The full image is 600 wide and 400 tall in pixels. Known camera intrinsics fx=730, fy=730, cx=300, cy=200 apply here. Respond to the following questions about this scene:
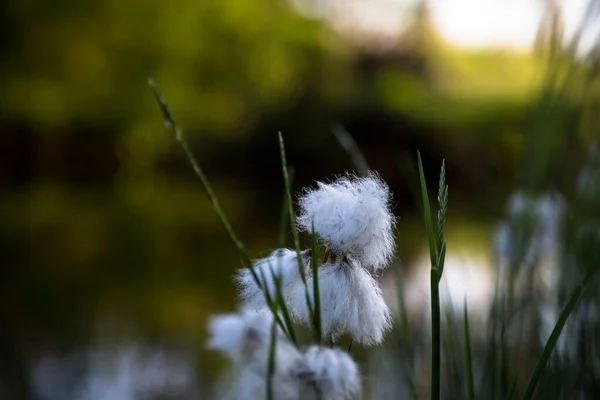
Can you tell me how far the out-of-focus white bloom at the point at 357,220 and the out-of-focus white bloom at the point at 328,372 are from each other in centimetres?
5

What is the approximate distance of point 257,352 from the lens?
280mm

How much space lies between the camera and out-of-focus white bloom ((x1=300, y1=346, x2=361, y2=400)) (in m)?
0.23

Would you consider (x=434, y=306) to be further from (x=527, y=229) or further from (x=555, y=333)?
(x=527, y=229)

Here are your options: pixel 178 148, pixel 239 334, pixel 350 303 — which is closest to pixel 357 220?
pixel 350 303

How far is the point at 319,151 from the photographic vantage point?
9023 mm

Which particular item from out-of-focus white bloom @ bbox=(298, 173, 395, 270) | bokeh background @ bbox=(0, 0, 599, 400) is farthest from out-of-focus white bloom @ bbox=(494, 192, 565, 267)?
bokeh background @ bbox=(0, 0, 599, 400)

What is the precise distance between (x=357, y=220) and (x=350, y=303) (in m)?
0.03

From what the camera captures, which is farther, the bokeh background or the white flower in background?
the bokeh background

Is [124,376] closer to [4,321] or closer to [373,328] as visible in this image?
[4,321]

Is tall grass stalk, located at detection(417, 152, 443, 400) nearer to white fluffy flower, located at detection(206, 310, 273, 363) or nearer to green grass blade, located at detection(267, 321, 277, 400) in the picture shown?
green grass blade, located at detection(267, 321, 277, 400)

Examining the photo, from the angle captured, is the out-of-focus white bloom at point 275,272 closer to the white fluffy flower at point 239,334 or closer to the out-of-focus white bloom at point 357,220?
the out-of-focus white bloom at point 357,220

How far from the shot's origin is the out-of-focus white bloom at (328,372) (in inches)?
9.2

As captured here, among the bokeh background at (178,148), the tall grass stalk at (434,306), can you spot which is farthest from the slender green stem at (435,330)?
the bokeh background at (178,148)

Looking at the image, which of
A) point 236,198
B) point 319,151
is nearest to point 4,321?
point 236,198
